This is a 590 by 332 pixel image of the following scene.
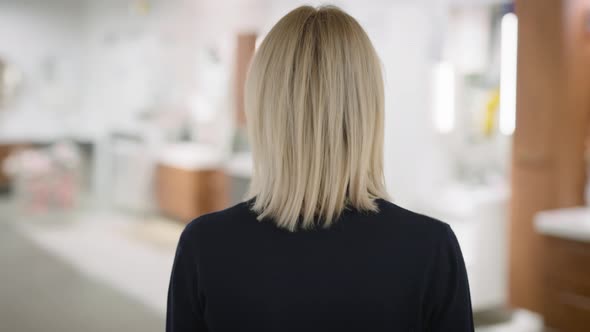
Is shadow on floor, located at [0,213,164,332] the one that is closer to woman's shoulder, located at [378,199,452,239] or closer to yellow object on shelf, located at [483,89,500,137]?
yellow object on shelf, located at [483,89,500,137]

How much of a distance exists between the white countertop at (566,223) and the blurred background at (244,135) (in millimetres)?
12

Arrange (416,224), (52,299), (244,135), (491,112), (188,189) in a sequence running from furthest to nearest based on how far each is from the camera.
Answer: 1. (188,189)
2. (244,135)
3. (491,112)
4. (52,299)
5. (416,224)

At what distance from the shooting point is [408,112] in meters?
3.53

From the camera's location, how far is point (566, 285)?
3.06 metres

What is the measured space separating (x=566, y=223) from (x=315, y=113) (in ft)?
8.28

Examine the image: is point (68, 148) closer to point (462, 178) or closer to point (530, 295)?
point (462, 178)

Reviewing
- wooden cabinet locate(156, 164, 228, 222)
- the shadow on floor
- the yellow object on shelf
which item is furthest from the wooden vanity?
wooden cabinet locate(156, 164, 228, 222)

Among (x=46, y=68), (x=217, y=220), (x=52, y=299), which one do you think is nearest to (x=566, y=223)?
(x=217, y=220)

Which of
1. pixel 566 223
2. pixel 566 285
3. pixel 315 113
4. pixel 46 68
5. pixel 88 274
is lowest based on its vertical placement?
pixel 88 274

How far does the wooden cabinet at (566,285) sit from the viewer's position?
9.73 ft

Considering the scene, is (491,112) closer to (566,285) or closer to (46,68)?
(566,285)

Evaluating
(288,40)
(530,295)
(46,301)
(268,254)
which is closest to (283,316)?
(268,254)

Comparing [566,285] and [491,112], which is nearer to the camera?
[566,285]

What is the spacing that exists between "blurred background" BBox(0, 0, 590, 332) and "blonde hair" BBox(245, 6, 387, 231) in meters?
2.41
